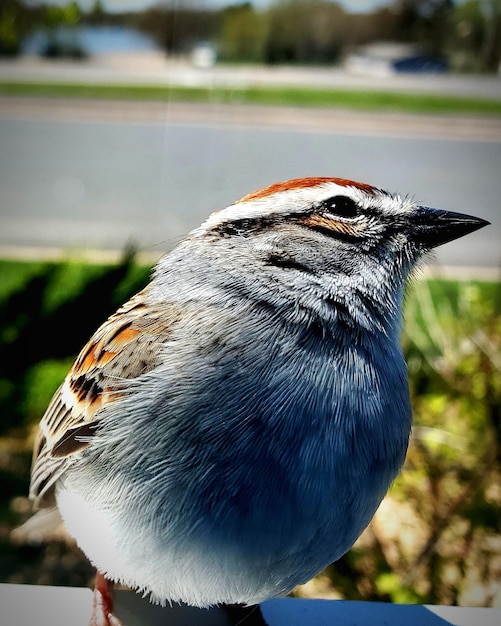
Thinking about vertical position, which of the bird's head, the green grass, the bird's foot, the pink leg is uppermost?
the green grass

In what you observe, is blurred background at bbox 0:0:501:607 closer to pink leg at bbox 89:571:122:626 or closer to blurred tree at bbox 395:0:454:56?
blurred tree at bbox 395:0:454:56

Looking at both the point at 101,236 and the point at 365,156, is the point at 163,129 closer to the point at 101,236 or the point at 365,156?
the point at 101,236

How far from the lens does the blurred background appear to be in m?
1.94

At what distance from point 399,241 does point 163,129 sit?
5.80ft

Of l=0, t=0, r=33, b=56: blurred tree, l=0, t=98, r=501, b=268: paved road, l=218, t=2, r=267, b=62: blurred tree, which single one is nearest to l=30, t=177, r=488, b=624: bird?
l=0, t=98, r=501, b=268: paved road

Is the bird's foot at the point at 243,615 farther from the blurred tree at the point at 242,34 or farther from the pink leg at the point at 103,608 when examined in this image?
the blurred tree at the point at 242,34

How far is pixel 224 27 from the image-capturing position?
2.30 meters

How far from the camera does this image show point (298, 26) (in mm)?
2357

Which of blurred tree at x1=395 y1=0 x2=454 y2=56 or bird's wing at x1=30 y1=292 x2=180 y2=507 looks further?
blurred tree at x1=395 y1=0 x2=454 y2=56

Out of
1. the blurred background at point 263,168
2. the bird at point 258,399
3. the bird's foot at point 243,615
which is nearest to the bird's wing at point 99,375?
the bird at point 258,399

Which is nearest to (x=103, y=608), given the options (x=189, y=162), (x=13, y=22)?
(x=189, y=162)

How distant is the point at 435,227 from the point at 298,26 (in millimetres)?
1574

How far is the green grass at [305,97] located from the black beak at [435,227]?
155cm

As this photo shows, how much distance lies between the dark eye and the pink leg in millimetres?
667
